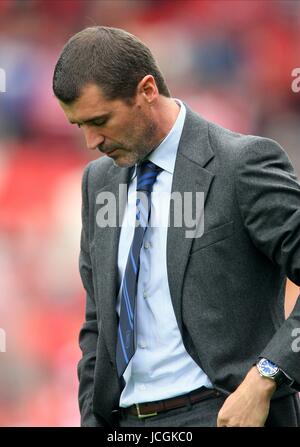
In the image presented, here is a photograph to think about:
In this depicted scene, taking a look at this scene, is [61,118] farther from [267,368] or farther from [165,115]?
[267,368]

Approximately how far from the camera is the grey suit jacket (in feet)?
6.34

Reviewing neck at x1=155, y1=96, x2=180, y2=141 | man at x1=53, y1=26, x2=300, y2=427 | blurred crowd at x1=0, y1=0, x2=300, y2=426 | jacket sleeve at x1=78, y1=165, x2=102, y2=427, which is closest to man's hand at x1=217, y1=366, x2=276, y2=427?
man at x1=53, y1=26, x2=300, y2=427

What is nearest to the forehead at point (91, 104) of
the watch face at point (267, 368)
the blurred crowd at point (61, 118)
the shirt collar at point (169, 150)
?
the shirt collar at point (169, 150)

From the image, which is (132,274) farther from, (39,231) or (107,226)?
(39,231)

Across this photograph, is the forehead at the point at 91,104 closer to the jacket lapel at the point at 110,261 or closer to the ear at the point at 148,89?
the ear at the point at 148,89

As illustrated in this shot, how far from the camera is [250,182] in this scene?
198cm

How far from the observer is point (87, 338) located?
92.4 inches

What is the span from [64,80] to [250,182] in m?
0.46

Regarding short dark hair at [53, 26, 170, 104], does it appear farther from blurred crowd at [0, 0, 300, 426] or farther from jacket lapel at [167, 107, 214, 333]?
blurred crowd at [0, 0, 300, 426]

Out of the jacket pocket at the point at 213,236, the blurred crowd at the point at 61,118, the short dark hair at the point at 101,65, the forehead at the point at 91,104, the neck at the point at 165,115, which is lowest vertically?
the blurred crowd at the point at 61,118

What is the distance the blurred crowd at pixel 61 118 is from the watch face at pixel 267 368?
214 centimetres

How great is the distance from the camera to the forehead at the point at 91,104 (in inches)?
81.6

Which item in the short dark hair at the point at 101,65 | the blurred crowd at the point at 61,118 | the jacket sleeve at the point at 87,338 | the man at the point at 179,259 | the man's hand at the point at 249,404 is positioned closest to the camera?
the man's hand at the point at 249,404
